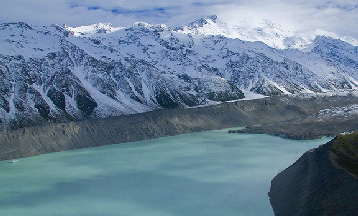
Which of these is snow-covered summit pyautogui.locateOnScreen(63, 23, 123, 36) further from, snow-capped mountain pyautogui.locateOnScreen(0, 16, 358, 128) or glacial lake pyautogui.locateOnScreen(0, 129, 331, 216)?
glacial lake pyautogui.locateOnScreen(0, 129, 331, 216)

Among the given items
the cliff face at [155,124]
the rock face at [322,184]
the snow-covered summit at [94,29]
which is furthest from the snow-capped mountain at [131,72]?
the rock face at [322,184]

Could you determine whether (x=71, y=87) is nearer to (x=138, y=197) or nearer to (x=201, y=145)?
(x=201, y=145)

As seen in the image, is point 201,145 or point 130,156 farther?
point 201,145

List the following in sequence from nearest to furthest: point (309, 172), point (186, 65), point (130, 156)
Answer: point (309, 172) < point (130, 156) < point (186, 65)

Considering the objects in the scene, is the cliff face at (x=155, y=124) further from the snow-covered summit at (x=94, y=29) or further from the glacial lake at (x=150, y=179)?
the snow-covered summit at (x=94, y=29)

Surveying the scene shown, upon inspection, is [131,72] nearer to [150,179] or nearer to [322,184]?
[150,179]

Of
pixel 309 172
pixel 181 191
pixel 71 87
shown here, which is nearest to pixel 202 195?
pixel 181 191
